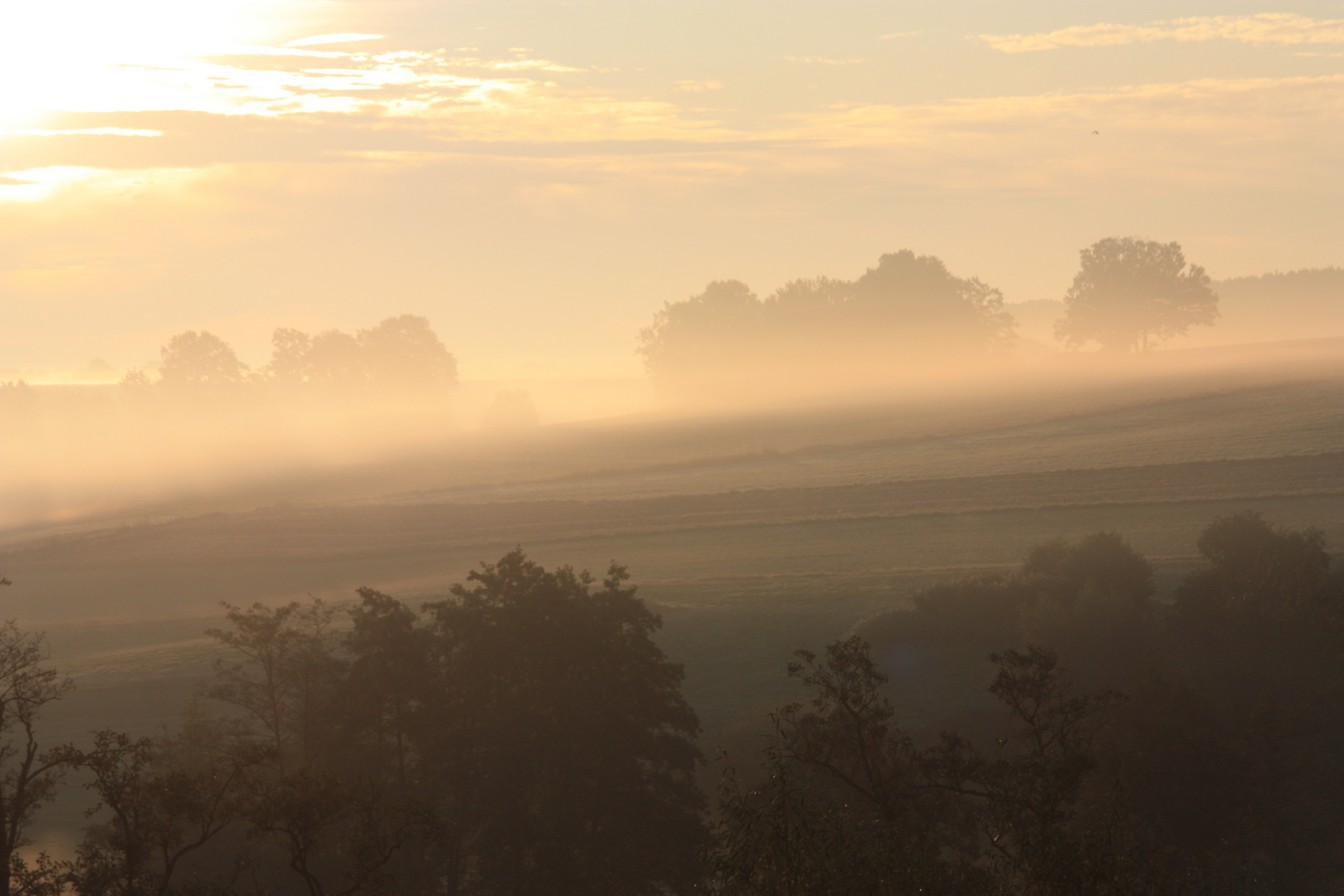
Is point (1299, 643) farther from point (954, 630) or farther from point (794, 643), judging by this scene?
point (794, 643)

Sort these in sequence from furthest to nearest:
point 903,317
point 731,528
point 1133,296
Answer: point 903,317, point 1133,296, point 731,528

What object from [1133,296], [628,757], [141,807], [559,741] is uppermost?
[1133,296]

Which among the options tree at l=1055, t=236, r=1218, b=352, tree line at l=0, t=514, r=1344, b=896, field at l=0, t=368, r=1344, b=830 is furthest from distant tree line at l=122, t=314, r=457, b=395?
tree line at l=0, t=514, r=1344, b=896

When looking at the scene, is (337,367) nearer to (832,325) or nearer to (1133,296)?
(832,325)

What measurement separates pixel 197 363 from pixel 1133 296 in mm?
135983

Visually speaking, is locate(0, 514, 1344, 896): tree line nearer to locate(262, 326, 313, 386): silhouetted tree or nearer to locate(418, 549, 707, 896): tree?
locate(418, 549, 707, 896): tree

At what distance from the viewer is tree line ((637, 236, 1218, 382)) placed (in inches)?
4899

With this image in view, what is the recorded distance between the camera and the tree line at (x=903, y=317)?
408 ft

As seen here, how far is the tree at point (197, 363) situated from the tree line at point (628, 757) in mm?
138568

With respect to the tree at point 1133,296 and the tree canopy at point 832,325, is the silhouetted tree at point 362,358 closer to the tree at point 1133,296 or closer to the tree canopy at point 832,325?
the tree canopy at point 832,325

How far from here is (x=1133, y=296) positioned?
12500cm

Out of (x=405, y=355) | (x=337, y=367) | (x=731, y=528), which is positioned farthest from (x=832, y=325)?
(x=731, y=528)

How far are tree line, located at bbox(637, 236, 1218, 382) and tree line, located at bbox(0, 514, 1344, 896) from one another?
4001 inches

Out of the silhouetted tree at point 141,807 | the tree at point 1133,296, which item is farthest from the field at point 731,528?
the tree at point 1133,296
